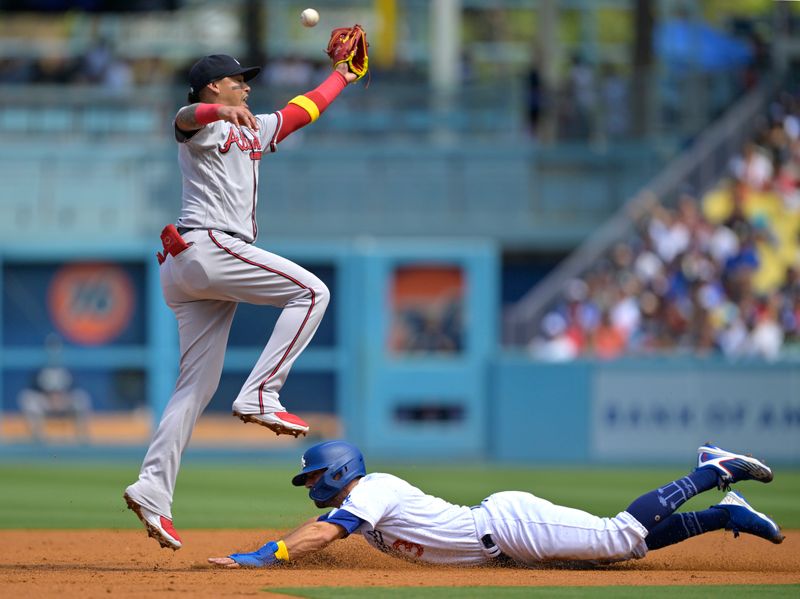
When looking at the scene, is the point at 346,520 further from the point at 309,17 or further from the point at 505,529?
the point at 309,17

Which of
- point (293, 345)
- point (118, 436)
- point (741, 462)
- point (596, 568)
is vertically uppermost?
point (293, 345)

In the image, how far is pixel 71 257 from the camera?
57.1 ft

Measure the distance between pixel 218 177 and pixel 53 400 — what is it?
10.7 m

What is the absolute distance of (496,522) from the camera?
6730mm

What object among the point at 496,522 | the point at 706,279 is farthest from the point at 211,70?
the point at 706,279

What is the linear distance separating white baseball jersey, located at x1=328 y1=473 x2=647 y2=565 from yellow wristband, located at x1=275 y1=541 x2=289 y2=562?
38cm

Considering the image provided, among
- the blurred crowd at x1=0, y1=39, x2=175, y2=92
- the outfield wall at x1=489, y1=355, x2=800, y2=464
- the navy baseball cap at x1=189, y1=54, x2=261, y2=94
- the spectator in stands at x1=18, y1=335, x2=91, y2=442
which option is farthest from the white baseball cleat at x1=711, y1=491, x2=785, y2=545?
the blurred crowd at x1=0, y1=39, x2=175, y2=92

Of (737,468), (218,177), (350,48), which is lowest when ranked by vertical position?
(737,468)

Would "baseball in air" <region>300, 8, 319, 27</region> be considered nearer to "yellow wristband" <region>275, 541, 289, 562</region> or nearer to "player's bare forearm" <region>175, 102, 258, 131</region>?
"player's bare forearm" <region>175, 102, 258, 131</region>

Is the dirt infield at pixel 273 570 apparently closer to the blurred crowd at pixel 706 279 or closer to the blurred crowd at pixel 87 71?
the blurred crowd at pixel 706 279

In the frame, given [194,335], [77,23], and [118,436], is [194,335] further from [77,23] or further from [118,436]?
[77,23]

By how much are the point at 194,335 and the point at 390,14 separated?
1616 centimetres

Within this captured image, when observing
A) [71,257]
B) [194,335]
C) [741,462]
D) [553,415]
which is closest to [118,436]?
[71,257]

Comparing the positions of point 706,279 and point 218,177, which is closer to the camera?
point 218,177
